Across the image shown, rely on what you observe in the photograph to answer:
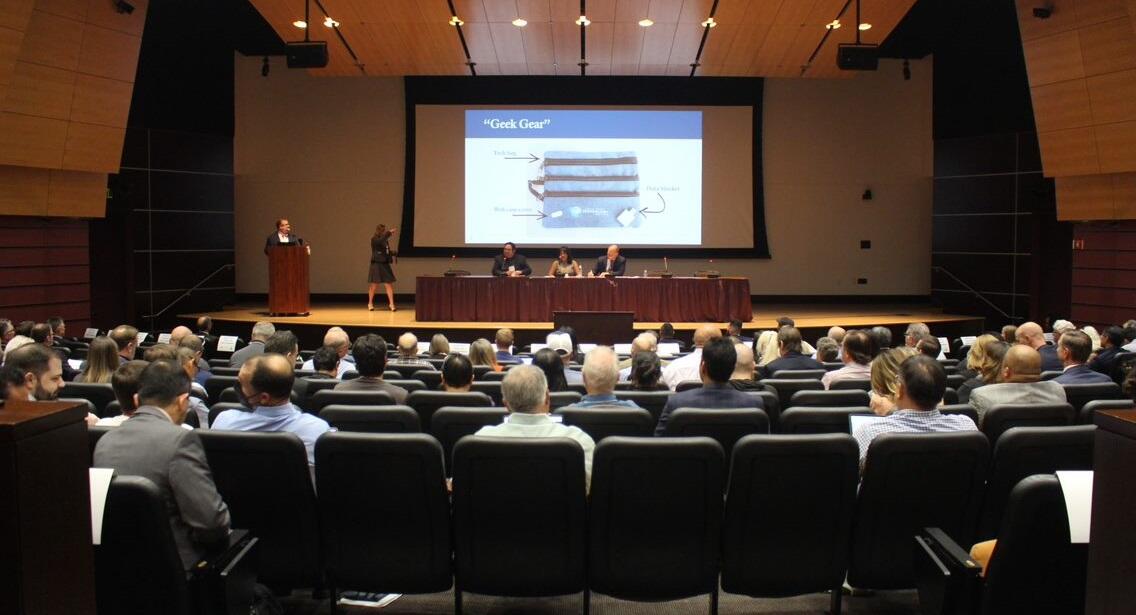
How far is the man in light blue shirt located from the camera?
3.12 meters

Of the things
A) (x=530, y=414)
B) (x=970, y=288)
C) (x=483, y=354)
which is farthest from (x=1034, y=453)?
(x=970, y=288)

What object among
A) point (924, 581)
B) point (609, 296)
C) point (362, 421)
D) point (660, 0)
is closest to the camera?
point (924, 581)

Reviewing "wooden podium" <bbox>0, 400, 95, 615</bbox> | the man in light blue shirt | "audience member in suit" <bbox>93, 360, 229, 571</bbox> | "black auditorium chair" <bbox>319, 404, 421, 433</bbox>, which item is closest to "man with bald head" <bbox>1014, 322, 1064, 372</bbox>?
"black auditorium chair" <bbox>319, 404, 421, 433</bbox>

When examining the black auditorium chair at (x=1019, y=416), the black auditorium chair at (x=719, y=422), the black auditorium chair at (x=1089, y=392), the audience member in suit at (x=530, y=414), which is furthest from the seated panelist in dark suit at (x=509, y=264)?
the audience member in suit at (x=530, y=414)

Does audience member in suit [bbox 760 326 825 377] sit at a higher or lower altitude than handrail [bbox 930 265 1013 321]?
lower

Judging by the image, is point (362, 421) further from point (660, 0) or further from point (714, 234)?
point (714, 234)

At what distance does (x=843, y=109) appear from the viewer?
582 inches

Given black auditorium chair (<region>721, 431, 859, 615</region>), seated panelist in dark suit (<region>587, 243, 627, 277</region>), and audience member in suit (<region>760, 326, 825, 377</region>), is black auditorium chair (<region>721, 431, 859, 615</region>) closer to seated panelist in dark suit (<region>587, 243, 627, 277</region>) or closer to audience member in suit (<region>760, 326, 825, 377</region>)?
audience member in suit (<region>760, 326, 825, 377</region>)

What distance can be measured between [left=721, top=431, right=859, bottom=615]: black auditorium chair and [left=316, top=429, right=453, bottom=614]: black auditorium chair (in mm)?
883

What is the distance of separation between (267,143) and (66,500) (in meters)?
14.3

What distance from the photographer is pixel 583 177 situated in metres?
13.9

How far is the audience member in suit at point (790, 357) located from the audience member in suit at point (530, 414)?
118 inches

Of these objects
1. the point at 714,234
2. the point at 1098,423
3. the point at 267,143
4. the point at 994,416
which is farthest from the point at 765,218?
the point at 1098,423

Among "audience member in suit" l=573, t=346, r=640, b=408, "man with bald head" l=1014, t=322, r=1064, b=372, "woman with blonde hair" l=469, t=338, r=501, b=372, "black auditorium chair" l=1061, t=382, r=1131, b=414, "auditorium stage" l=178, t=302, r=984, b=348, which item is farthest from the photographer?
"auditorium stage" l=178, t=302, r=984, b=348
